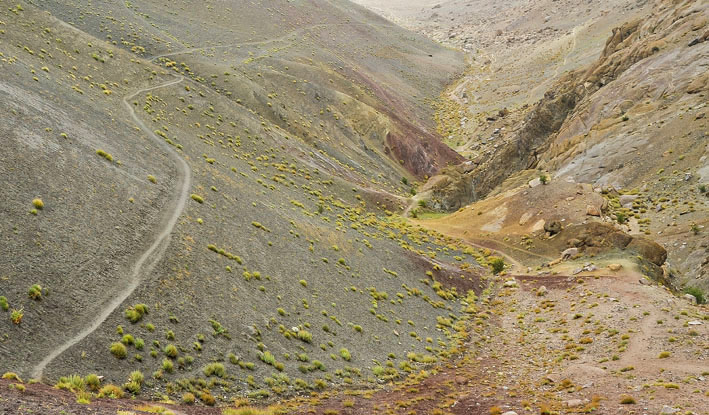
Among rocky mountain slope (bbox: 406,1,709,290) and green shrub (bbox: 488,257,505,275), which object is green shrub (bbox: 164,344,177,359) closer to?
green shrub (bbox: 488,257,505,275)

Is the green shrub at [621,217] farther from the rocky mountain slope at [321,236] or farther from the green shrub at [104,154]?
the green shrub at [104,154]

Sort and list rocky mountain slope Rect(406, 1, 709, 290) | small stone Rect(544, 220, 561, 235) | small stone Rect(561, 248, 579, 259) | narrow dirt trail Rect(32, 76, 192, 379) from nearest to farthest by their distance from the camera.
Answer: narrow dirt trail Rect(32, 76, 192, 379) → small stone Rect(561, 248, 579, 259) → rocky mountain slope Rect(406, 1, 709, 290) → small stone Rect(544, 220, 561, 235)

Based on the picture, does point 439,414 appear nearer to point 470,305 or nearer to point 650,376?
point 650,376

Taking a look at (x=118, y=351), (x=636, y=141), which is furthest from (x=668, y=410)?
(x=636, y=141)

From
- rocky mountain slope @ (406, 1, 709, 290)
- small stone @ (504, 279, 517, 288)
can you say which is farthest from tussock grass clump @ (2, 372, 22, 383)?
rocky mountain slope @ (406, 1, 709, 290)

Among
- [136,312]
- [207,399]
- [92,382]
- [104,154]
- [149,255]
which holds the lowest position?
[92,382]

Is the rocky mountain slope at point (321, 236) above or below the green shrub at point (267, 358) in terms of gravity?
above

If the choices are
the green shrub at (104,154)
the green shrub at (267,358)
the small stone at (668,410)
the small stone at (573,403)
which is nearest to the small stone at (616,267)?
the small stone at (573,403)

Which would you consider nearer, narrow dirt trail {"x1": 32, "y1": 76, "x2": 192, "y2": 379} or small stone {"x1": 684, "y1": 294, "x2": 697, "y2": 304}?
narrow dirt trail {"x1": 32, "y1": 76, "x2": 192, "y2": 379}

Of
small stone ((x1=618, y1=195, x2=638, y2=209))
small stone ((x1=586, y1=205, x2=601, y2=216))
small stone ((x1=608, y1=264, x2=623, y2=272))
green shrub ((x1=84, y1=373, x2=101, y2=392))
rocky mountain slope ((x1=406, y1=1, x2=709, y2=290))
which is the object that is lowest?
green shrub ((x1=84, y1=373, x2=101, y2=392))

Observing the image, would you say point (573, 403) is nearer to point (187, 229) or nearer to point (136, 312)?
point (136, 312)
